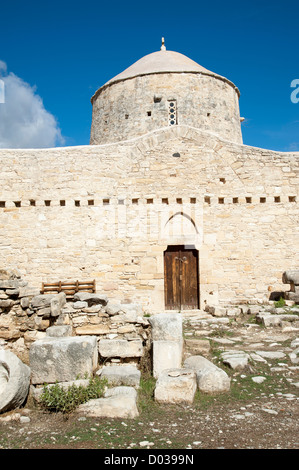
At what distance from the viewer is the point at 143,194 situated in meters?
10.3

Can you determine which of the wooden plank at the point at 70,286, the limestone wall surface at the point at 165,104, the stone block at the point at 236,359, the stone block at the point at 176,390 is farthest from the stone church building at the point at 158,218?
the stone block at the point at 176,390

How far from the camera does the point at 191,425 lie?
144 inches

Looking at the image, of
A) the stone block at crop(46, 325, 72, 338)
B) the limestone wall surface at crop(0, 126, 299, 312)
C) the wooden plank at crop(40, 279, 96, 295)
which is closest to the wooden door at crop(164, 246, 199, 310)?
the limestone wall surface at crop(0, 126, 299, 312)

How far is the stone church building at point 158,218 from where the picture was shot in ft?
33.2

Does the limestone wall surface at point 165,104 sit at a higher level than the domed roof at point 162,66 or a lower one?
lower

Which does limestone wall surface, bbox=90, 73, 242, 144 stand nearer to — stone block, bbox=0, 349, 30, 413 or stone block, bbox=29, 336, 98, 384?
stone block, bbox=29, 336, 98, 384

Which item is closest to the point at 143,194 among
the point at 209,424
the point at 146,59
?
the point at 209,424

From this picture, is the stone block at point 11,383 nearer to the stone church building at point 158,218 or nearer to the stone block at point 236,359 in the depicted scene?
the stone block at point 236,359

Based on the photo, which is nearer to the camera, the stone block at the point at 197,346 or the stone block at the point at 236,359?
the stone block at the point at 236,359

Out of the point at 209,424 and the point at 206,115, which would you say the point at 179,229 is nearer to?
the point at 206,115

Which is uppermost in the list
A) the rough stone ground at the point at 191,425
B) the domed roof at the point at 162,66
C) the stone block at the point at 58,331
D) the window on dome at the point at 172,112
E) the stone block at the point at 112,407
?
the domed roof at the point at 162,66

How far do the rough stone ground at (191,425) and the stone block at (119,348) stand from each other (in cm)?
60

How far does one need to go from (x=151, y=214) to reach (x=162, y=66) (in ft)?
25.3
